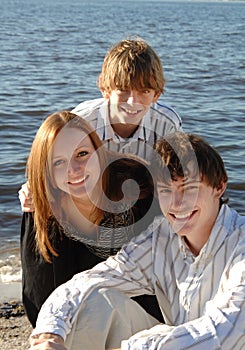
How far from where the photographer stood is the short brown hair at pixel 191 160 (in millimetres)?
2711

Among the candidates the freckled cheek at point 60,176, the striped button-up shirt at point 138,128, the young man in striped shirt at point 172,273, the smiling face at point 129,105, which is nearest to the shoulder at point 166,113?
the striped button-up shirt at point 138,128

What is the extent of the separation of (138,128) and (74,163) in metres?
0.98

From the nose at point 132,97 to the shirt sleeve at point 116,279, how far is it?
1.27 m

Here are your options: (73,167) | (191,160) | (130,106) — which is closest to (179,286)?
(191,160)

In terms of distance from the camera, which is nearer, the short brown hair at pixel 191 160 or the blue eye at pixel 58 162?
the short brown hair at pixel 191 160

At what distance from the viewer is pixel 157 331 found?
2643 millimetres

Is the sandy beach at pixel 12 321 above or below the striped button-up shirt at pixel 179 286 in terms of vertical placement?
below

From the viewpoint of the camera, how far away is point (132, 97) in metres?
4.11

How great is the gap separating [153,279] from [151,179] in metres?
0.56

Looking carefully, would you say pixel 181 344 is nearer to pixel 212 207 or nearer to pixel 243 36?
pixel 212 207

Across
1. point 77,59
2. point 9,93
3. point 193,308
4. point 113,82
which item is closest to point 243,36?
point 77,59

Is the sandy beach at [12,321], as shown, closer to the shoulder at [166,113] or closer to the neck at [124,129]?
the neck at [124,129]

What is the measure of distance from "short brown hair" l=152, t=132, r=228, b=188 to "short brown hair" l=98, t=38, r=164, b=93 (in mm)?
1395

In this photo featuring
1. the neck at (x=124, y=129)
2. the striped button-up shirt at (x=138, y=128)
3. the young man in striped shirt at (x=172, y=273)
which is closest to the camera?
the young man in striped shirt at (x=172, y=273)
